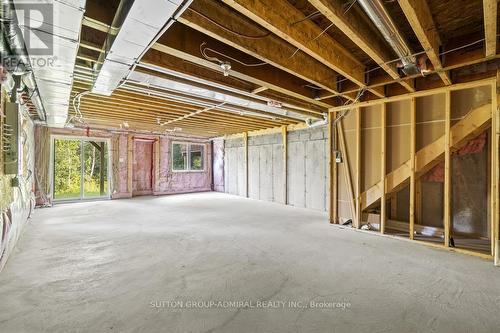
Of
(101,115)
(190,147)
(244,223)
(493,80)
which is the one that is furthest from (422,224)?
(190,147)

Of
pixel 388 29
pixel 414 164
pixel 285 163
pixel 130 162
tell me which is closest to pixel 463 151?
pixel 414 164

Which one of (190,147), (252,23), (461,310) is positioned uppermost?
(252,23)

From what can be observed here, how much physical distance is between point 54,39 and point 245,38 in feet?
5.19

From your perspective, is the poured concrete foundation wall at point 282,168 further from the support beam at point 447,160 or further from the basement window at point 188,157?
the support beam at point 447,160

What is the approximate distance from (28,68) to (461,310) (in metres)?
4.72

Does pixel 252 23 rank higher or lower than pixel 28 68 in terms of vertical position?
higher

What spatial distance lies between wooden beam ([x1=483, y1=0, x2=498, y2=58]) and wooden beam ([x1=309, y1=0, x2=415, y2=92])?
816 mm

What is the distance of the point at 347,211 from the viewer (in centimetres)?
453

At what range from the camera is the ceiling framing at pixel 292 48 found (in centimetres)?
201

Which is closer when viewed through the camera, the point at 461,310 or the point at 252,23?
the point at 461,310

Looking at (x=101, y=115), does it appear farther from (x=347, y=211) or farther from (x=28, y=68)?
(x=347, y=211)

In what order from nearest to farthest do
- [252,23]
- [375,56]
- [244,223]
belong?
[252,23] → [375,56] → [244,223]
